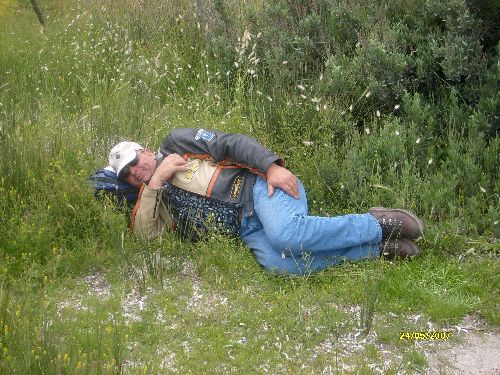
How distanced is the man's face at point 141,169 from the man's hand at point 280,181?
0.88m

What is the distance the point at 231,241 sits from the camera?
5.27m

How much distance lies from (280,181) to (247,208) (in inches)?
13.1

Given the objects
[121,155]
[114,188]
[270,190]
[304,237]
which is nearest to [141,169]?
[121,155]

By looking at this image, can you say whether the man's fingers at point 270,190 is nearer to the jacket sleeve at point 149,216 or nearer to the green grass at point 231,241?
the green grass at point 231,241

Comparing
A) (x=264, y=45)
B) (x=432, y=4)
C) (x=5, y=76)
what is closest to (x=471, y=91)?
(x=432, y=4)

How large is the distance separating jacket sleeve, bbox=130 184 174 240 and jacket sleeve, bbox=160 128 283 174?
0.44 meters

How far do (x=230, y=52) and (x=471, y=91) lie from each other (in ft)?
8.75

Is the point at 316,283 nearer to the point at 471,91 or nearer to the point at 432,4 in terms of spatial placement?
the point at 471,91

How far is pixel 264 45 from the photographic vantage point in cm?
767

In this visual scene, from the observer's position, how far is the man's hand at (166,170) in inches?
206

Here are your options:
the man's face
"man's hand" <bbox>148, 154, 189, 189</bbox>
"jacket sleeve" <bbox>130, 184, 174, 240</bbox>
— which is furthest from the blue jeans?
the man's face

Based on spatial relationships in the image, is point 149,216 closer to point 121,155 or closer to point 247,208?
point 121,155

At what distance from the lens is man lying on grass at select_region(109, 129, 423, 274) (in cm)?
505

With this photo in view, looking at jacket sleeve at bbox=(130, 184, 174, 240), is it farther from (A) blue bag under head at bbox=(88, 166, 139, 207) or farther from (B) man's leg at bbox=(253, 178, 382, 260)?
(B) man's leg at bbox=(253, 178, 382, 260)
